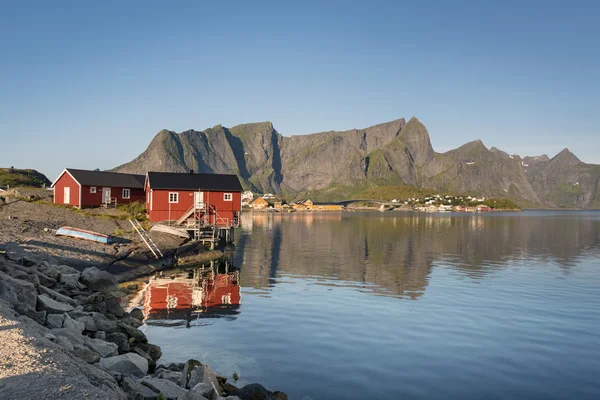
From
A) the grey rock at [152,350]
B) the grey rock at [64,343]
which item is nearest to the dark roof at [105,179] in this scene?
the grey rock at [152,350]

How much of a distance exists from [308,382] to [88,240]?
2882 centimetres

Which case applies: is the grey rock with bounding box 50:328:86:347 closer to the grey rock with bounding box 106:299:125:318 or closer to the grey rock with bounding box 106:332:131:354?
the grey rock with bounding box 106:332:131:354

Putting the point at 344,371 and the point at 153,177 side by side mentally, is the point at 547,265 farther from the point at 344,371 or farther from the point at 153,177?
the point at 153,177

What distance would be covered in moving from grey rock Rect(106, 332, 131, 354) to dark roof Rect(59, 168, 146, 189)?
1787 inches

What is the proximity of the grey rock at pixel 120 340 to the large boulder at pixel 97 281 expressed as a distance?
414 inches

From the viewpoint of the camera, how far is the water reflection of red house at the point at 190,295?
27344 millimetres

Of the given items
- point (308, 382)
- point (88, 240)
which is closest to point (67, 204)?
point (88, 240)

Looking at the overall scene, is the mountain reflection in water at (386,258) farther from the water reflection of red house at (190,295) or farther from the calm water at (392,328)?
the water reflection of red house at (190,295)

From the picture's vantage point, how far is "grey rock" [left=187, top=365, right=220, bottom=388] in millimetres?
13611

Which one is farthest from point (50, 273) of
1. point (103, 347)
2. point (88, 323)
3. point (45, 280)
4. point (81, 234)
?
point (81, 234)

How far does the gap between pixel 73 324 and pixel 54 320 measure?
0.68m

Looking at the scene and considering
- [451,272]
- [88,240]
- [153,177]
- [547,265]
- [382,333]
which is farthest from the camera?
[153,177]

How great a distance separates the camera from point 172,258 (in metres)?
44.5

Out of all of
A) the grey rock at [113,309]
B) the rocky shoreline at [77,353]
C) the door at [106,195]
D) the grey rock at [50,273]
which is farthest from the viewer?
the door at [106,195]
